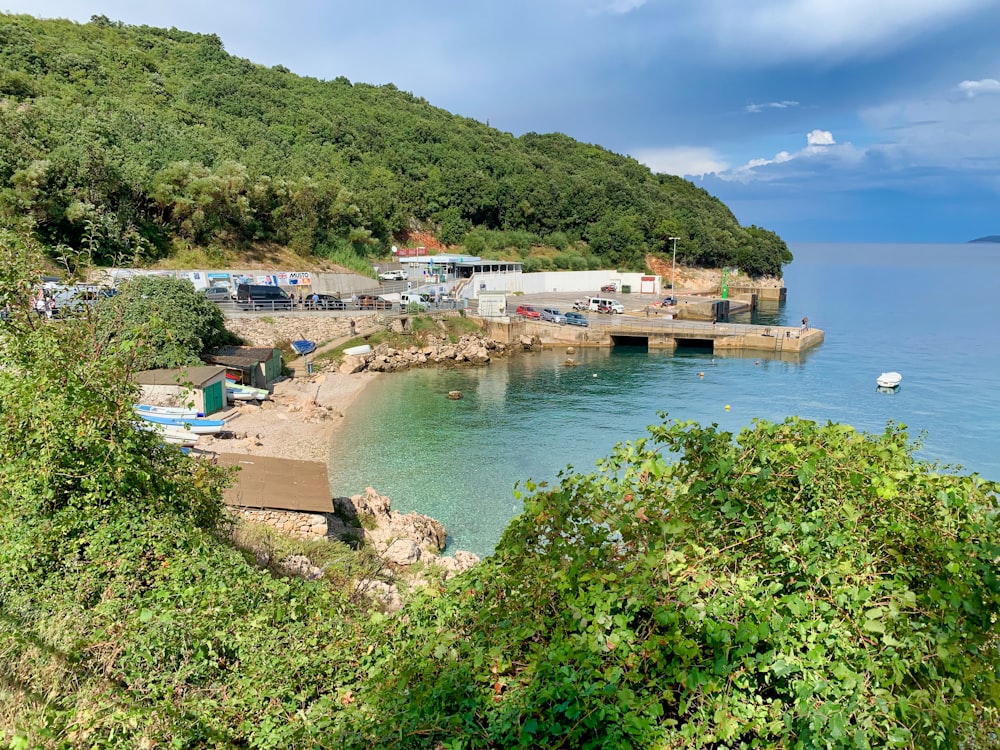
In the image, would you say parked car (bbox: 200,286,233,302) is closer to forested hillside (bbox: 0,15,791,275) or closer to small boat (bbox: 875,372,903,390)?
forested hillside (bbox: 0,15,791,275)

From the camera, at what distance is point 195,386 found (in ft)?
66.4

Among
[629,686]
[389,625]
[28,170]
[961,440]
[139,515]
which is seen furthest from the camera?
[28,170]

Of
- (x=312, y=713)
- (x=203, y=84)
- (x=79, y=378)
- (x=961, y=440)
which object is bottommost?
(x=961, y=440)

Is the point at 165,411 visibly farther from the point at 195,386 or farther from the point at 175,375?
the point at 175,375

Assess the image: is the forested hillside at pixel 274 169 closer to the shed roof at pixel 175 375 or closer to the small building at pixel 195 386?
the shed roof at pixel 175 375

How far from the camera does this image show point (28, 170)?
112ft

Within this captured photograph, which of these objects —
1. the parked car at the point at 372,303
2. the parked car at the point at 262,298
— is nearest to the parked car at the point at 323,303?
the parked car at the point at 262,298

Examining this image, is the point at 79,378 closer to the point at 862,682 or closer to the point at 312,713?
the point at 312,713

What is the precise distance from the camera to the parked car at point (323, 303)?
3694cm

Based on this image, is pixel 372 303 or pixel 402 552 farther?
pixel 372 303

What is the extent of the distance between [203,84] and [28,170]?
39286 mm

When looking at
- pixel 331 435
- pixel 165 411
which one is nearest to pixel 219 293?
pixel 165 411

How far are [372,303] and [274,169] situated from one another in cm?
2355

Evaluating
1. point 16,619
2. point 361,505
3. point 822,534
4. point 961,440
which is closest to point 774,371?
point 961,440
